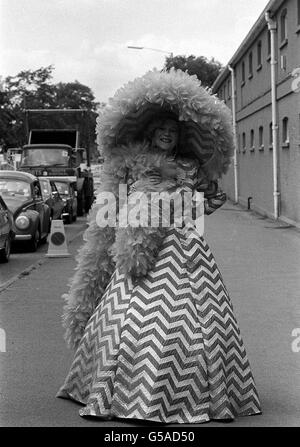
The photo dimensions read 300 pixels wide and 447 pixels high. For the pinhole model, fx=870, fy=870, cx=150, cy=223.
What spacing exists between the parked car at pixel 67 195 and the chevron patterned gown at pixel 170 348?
64.1 feet

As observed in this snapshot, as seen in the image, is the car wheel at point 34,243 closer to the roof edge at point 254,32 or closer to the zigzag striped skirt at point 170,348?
the roof edge at point 254,32

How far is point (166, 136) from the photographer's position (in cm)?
498

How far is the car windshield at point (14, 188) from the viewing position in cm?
1736

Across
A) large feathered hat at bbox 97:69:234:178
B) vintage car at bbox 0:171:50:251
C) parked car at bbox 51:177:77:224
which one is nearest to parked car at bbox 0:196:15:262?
vintage car at bbox 0:171:50:251

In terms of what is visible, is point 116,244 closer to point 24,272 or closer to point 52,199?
point 24,272

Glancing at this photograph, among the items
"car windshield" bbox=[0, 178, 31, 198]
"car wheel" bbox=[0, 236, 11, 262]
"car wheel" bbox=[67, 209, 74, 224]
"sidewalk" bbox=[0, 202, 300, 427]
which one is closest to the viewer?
"sidewalk" bbox=[0, 202, 300, 427]

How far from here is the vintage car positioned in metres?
16.3

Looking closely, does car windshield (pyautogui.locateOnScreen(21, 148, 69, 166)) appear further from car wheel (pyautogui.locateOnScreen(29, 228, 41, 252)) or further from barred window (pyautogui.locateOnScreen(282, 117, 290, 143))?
car wheel (pyautogui.locateOnScreen(29, 228, 41, 252))

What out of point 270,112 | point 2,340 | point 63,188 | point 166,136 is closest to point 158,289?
point 166,136

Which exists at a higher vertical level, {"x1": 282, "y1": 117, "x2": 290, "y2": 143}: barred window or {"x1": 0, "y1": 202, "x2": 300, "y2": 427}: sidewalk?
{"x1": 282, "y1": 117, "x2": 290, "y2": 143}: barred window

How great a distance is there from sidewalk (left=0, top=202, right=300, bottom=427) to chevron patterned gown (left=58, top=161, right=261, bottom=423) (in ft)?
0.40

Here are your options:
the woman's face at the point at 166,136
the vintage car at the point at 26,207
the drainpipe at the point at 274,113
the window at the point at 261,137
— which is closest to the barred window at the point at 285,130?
the drainpipe at the point at 274,113

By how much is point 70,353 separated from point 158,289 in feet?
8.18
